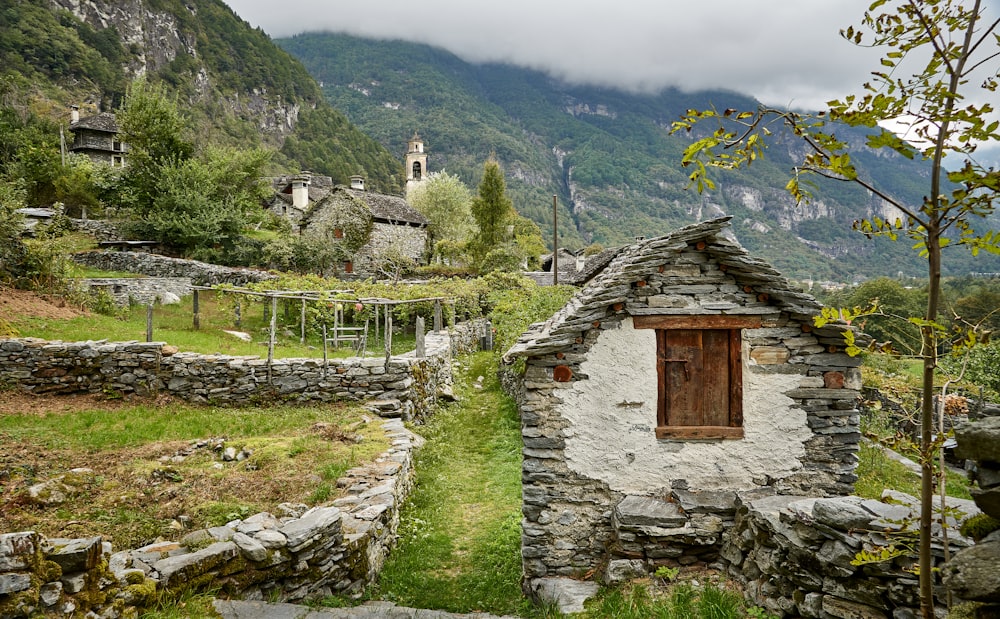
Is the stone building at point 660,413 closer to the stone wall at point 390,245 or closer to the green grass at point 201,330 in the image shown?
the green grass at point 201,330

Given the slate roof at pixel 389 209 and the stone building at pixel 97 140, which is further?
the stone building at pixel 97 140

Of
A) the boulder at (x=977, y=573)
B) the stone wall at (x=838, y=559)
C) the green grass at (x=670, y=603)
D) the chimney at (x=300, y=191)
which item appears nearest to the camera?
the boulder at (x=977, y=573)

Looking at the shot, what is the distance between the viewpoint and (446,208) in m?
49.7

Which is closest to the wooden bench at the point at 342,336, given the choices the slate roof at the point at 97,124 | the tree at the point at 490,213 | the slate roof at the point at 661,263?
the slate roof at the point at 661,263

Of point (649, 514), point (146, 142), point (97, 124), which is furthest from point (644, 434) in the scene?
point (97, 124)

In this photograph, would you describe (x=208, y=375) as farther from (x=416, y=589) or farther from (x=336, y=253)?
(x=336, y=253)

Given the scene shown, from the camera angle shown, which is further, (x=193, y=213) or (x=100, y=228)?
(x=193, y=213)

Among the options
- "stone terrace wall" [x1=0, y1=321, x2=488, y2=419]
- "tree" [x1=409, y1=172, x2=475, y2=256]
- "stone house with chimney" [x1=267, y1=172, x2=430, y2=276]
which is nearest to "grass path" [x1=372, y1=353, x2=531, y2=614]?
"stone terrace wall" [x1=0, y1=321, x2=488, y2=419]

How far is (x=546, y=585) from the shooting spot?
6180mm

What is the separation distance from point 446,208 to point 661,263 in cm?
4507

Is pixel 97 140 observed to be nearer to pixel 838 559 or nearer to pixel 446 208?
pixel 446 208

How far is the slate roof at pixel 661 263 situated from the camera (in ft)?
19.6

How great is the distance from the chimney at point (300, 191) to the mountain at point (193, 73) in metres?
27.7

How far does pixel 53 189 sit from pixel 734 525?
128 feet
